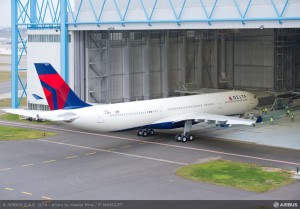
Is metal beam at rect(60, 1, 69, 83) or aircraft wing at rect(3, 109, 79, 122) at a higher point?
metal beam at rect(60, 1, 69, 83)

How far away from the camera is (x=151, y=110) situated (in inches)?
2394

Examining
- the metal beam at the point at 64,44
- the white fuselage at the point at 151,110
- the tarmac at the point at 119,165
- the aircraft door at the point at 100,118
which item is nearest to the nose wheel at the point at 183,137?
the tarmac at the point at 119,165

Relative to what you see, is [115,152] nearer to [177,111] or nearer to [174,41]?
[177,111]

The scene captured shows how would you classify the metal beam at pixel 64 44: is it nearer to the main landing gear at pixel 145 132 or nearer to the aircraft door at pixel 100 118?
the main landing gear at pixel 145 132

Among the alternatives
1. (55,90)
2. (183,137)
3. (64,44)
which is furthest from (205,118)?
(64,44)

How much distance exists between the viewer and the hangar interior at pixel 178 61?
7644cm

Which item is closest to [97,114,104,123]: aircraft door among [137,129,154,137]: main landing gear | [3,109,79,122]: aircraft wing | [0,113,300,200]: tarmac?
[3,109,79,122]: aircraft wing

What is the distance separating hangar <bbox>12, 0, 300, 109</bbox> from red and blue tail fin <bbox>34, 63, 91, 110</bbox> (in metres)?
13.9

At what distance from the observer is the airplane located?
179ft

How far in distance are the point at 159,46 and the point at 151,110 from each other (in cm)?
2767

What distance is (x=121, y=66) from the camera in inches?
3179

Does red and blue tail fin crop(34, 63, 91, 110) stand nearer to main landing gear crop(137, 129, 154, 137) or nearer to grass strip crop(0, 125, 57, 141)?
grass strip crop(0, 125, 57, 141)

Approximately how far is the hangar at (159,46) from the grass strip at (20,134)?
940 cm
